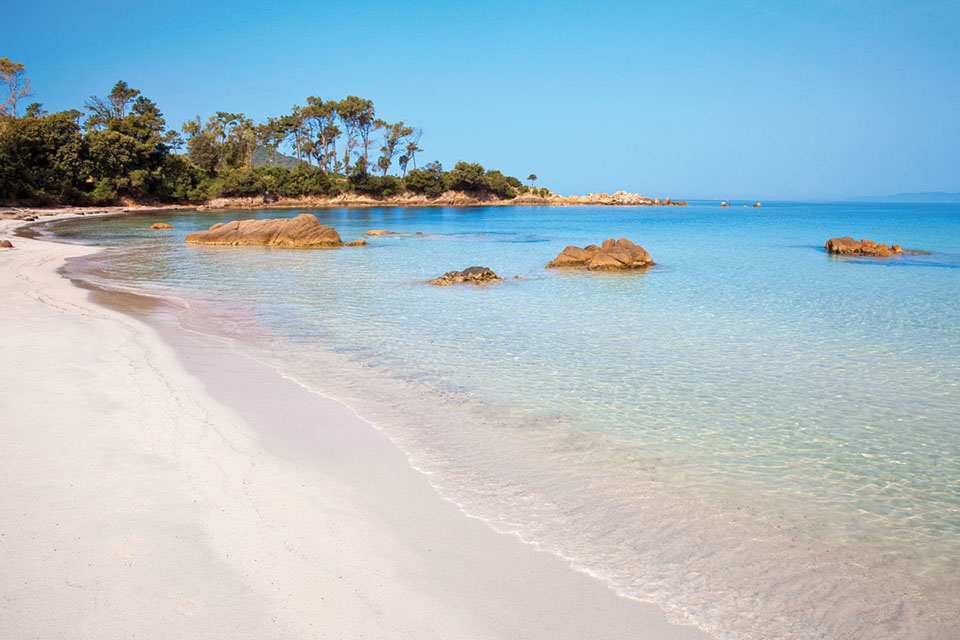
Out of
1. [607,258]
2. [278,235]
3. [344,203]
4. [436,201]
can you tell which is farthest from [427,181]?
[607,258]

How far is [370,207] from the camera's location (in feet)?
317

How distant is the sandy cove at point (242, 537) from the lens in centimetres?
325

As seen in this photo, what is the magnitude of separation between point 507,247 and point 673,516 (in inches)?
1179

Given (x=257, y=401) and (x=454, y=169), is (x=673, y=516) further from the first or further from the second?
(x=454, y=169)

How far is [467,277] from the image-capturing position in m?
18.6

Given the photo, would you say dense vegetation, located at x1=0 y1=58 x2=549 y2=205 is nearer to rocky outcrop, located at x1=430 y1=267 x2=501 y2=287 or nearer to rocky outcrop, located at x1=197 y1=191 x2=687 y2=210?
rocky outcrop, located at x1=197 y1=191 x2=687 y2=210

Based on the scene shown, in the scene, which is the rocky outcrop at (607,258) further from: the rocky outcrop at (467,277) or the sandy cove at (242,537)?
the sandy cove at (242,537)

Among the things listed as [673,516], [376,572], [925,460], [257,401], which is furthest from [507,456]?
[925,460]

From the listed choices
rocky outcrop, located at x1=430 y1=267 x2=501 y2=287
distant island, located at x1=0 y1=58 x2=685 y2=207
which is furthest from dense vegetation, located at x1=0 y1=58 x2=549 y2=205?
rocky outcrop, located at x1=430 y1=267 x2=501 y2=287

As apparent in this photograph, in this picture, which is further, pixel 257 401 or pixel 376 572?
pixel 257 401

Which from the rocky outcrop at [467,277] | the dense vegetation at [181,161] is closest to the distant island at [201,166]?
the dense vegetation at [181,161]

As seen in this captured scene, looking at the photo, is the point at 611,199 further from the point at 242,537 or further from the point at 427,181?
the point at 242,537

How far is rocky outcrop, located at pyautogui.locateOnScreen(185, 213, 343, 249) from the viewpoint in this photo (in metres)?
31.3

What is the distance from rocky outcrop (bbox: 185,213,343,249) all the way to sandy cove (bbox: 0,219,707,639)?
25.2 metres
